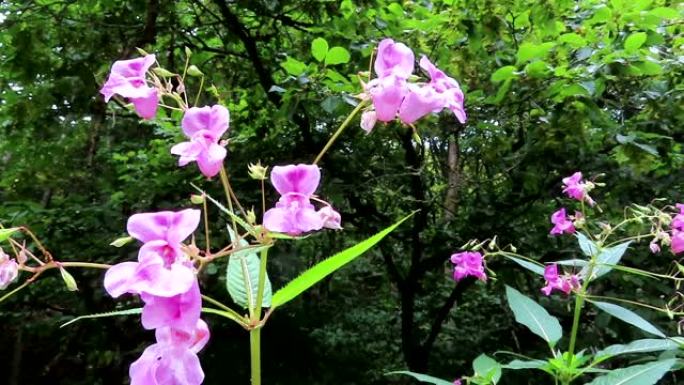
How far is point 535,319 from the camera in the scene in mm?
1313

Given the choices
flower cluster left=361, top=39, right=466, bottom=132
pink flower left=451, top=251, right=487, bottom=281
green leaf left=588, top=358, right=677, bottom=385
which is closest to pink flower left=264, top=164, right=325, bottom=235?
flower cluster left=361, top=39, right=466, bottom=132

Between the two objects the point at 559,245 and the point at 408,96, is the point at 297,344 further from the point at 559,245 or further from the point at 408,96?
the point at 408,96

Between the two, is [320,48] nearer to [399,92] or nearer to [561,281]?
[561,281]

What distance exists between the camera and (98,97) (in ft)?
8.77

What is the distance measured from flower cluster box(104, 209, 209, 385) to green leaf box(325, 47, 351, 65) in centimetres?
156

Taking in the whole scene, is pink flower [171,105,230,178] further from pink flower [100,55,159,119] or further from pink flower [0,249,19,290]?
pink flower [0,249,19,290]

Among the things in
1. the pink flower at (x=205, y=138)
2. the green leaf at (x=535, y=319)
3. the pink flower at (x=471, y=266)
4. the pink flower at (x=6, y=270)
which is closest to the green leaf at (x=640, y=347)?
the green leaf at (x=535, y=319)

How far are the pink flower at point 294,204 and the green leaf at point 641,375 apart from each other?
2.34ft

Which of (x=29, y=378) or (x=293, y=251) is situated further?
(x=29, y=378)

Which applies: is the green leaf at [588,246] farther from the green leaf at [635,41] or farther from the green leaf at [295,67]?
the green leaf at [295,67]

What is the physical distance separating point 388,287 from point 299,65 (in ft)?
9.18

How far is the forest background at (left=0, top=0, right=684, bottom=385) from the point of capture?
7.41 feet

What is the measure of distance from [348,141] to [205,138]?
94.5 inches

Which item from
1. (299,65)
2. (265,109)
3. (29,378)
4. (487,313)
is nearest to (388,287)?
(487,313)
